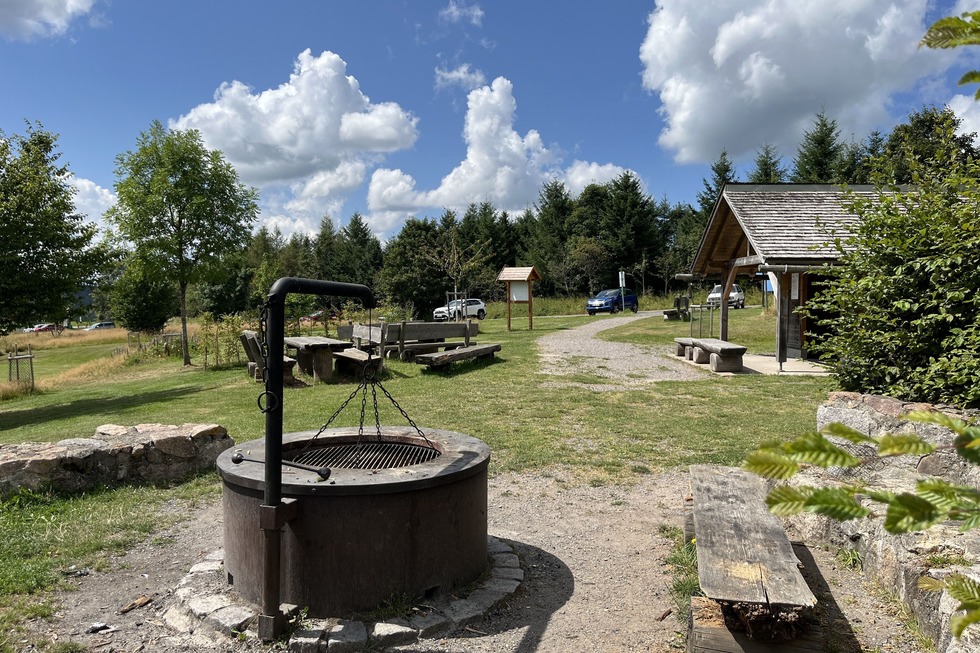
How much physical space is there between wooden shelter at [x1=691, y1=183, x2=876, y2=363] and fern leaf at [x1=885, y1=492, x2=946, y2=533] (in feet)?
43.7

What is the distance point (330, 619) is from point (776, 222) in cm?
1416

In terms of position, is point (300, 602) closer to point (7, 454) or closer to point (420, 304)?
point (7, 454)

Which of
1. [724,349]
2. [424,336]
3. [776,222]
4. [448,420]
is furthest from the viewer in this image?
[424,336]

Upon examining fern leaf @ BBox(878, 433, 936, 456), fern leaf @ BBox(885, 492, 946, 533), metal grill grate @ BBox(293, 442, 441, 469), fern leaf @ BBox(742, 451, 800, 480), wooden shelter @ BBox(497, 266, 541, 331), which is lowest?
metal grill grate @ BBox(293, 442, 441, 469)

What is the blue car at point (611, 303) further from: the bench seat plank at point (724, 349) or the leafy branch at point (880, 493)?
the leafy branch at point (880, 493)

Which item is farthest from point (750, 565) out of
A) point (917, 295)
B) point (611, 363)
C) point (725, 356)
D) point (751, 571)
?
point (611, 363)

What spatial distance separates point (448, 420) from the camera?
898 centimetres

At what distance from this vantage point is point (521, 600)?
404 cm

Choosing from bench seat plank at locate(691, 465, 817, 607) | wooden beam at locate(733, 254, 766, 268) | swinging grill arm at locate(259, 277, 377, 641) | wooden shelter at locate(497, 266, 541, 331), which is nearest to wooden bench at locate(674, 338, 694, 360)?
wooden beam at locate(733, 254, 766, 268)

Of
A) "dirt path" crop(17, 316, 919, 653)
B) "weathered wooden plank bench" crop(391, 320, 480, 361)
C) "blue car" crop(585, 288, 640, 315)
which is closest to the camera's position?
"dirt path" crop(17, 316, 919, 653)

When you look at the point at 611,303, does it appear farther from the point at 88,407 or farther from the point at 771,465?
the point at 771,465

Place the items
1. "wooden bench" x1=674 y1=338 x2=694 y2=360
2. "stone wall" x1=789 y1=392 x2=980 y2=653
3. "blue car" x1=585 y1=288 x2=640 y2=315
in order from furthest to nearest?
"blue car" x1=585 y1=288 x2=640 y2=315
"wooden bench" x1=674 y1=338 x2=694 y2=360
"stone wall" x1=789 y1=392 x2=980 y2=653

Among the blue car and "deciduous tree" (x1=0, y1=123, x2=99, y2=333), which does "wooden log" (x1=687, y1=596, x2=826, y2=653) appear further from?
the blue car

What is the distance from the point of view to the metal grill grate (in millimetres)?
4246
